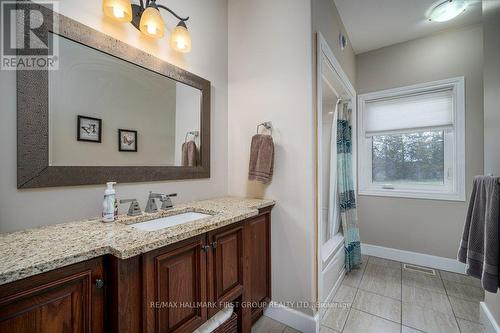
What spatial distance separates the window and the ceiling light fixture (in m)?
0.68

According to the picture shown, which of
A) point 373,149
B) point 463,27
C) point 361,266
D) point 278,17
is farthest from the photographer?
point 373,149

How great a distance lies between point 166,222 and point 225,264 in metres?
0.44

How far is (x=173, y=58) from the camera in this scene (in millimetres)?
1522

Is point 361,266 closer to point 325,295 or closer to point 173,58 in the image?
point 325,295

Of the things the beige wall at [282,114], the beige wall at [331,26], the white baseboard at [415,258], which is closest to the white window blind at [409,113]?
the beige wall at [331,26]

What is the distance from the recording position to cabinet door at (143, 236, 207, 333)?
0.87 meters

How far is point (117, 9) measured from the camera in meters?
1.13

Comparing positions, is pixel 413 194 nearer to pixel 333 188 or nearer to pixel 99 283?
pixel 333 188

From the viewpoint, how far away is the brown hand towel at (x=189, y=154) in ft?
5.30

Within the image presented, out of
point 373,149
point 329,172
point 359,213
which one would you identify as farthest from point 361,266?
point 373,149

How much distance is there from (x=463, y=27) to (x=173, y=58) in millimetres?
3227

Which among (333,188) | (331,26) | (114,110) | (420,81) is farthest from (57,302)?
(420,81)

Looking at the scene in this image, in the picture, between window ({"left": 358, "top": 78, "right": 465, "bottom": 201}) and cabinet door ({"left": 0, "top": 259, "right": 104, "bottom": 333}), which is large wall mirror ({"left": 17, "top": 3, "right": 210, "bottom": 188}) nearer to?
cabinet door ({"left": 0, "top": 259, "right": 104, "bottom": 333})

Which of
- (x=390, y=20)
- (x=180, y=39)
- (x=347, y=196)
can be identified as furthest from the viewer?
(x=347, y=196)
